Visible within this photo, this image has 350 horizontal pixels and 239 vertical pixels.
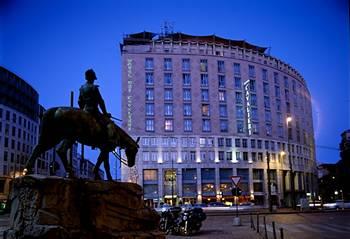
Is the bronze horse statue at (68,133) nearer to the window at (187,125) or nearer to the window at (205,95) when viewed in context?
the window at (187,125)

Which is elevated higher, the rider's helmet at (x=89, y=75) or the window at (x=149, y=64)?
the window at (x=149, y=64)

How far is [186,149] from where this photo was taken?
71.3 m

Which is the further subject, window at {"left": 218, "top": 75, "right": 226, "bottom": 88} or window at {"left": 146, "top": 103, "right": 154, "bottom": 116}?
A: window at {"left": 218, "top": 75, "right": 226, "bottom": 88}

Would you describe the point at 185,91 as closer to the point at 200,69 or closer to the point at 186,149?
the point at 200,69

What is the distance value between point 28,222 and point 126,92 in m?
64.9

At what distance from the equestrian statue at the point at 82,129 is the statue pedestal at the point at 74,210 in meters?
0.89

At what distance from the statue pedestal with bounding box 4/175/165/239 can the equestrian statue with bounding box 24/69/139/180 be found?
0.89m

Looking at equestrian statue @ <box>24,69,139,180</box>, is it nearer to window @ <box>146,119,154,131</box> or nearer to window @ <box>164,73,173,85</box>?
window @ <box>146,119,154,131</box>

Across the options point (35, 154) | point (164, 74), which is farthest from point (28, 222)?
point (164, 74)

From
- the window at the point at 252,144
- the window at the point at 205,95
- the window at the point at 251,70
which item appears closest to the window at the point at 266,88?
the window at the point at 251,70

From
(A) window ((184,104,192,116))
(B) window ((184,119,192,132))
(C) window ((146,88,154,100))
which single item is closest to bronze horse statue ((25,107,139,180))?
(B) window ((184,119,192,132))

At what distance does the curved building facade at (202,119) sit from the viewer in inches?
2768

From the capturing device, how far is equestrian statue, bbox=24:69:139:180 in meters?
8.38

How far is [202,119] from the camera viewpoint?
2891 inches
